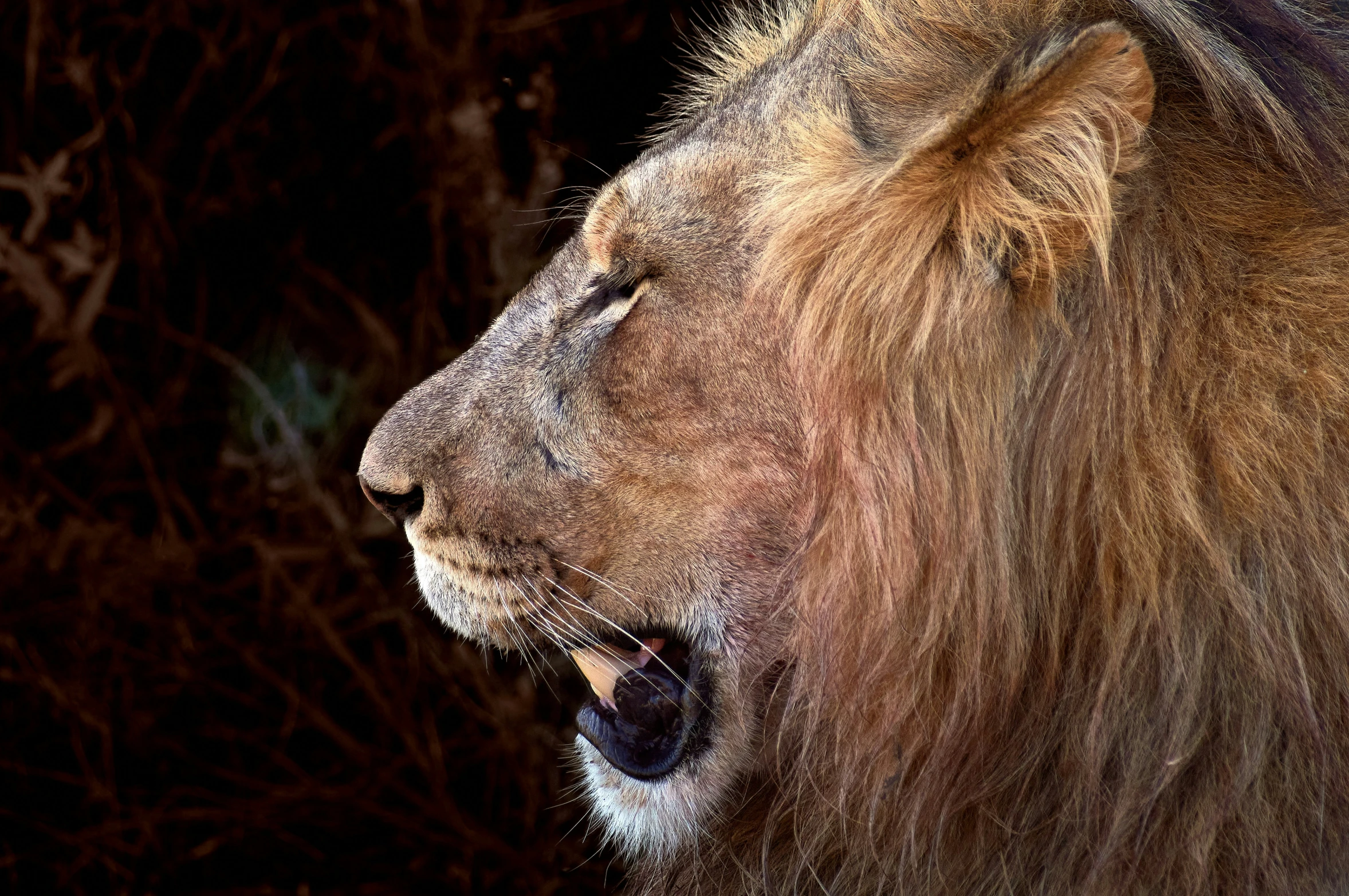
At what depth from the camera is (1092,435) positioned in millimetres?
1256

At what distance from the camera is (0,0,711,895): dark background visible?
9.67 ft

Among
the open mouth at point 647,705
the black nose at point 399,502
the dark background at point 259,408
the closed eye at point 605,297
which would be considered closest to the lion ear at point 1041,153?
the closed eye at point 605,297

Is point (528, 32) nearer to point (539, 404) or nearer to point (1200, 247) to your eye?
point (539, 404)

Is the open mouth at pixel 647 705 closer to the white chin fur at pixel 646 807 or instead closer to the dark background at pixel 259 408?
the white chin fur at pixel 646 807

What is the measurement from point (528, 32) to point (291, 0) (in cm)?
54

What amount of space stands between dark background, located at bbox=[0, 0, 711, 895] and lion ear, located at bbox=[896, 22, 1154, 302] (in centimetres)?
180

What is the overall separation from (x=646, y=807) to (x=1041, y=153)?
0.88 m

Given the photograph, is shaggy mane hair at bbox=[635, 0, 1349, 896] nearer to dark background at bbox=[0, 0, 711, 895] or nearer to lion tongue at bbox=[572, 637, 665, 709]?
lion tongue at bbox=[572, 637, 665, 709]

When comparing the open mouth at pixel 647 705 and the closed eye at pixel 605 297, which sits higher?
the closed eye at pixel 605 297

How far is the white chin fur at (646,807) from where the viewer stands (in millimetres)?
1570

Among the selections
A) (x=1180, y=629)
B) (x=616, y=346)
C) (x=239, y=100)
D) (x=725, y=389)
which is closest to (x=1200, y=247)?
(x=1180, y=629)

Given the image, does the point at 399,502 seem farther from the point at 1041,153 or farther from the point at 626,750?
the point at 1041,153

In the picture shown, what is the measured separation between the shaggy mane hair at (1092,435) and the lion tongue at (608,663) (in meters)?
0.32

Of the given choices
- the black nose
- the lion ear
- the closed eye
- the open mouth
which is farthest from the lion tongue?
the lion ear
